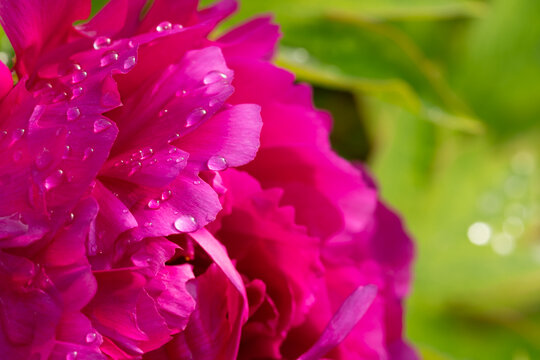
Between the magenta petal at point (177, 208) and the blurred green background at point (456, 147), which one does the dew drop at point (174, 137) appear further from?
the blurred green background at point (456, 147)

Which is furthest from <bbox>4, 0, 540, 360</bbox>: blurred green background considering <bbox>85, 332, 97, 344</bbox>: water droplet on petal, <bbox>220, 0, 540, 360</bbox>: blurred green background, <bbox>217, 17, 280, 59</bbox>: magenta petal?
<bbox>85, 332, 97, 344</bbox>: water droplet on petal

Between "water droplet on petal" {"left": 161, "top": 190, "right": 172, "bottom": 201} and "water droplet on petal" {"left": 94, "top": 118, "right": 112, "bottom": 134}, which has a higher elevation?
"water droplet on petal" {"left": 94, "top": 118, "right": 112, "bottom": 134}

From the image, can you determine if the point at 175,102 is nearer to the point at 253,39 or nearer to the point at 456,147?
the point at 253,39

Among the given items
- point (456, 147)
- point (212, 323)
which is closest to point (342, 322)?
point (212, 323)

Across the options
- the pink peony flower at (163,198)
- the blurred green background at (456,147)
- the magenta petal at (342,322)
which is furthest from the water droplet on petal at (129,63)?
the blurred green background at (456,147)

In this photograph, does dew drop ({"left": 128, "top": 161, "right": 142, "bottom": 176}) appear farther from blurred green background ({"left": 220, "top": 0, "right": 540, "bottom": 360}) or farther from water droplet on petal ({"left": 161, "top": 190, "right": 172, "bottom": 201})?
blurred green background ({"left": 220, "top": 0, "right": 540, "bottom": 360})

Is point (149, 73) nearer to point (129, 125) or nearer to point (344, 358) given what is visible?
point (129, 125)
